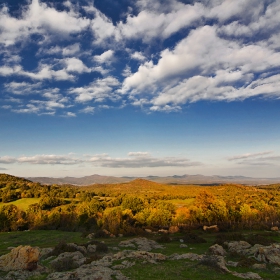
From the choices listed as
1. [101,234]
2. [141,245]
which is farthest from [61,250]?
[101,234]

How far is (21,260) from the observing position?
2648cm

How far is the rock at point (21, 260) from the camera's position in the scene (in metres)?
26.1

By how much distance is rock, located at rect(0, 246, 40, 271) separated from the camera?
26062mm

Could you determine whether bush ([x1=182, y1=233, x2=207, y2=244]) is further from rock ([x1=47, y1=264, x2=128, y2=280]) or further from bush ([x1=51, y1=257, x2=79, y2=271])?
rock ([x1=47, y1=264, x2=128, y2=280])

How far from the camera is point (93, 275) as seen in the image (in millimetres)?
22234

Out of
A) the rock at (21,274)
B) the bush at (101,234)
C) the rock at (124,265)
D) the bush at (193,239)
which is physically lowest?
the bush at (101,234)

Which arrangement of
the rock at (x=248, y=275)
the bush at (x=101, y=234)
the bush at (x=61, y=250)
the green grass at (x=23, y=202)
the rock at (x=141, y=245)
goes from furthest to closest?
the green grass at (x=23, y=202) → the bush at (x=101, y=234) → the rock at (x=141, y=245) → the bush at (x=61, y=250) → the rock at (x=248, y=275)

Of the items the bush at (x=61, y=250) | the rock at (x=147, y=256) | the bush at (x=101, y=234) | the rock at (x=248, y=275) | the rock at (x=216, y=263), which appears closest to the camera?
the rock at (x=248, y=275)

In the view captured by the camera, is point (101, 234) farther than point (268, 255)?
Yes

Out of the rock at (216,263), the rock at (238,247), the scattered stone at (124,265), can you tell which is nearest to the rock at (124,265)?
the scattered stone at (124,265)

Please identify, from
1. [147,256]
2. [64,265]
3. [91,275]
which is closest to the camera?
[91,275]

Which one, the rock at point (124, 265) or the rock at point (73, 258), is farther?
the rock at point (73, 258)

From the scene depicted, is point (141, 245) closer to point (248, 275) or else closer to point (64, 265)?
point (64, 265)

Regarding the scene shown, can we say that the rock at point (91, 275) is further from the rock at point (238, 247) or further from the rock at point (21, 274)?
the rock at point (238, 247)
